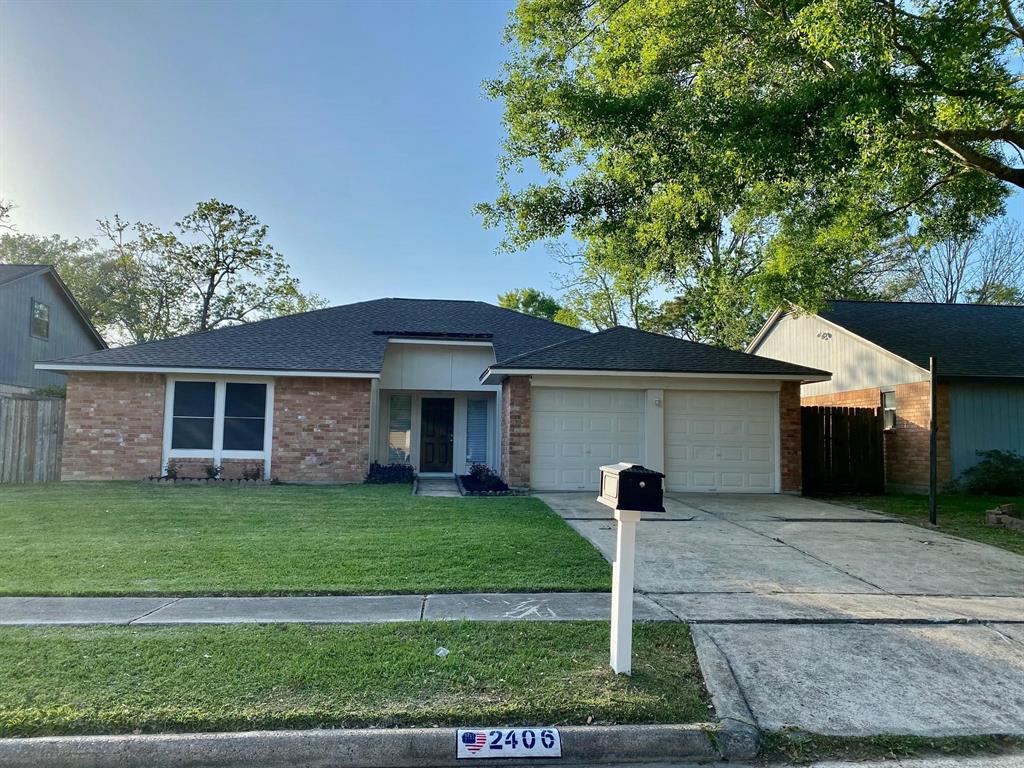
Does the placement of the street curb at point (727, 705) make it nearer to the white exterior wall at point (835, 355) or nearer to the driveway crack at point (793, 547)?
the driveway crack at point (793, 547)

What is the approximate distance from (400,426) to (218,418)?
15.9 ft

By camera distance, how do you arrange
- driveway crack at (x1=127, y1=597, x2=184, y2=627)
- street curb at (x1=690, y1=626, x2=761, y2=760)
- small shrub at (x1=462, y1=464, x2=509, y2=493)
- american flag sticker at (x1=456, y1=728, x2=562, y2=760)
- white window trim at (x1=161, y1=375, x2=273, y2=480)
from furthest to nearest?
1. white window trim at (x1=161, y1=375, x2=273, y2=480)
2. small shrub at (x1=462, y1=464, x2=509, y2=493)
3. driveway crack at (x1=127, y1=597, x2=184, y2=627)
4. street curb at (x1=690, y1=626, x2=761, y2=760)
5. american flag sticker at (x1=456, y1=728, x2=562, y2=760)

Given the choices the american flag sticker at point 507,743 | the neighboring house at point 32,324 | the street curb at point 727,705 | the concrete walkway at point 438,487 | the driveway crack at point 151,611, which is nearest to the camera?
the american flag sticker at point 507,743

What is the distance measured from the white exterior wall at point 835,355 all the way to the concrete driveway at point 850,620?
8.04 metres

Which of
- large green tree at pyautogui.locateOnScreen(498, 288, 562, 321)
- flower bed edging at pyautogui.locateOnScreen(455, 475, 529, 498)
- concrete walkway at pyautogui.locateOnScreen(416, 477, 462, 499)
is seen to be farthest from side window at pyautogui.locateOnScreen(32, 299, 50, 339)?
large green tree at pyautogui.locateOnScreen(498, 288, 562, 321)

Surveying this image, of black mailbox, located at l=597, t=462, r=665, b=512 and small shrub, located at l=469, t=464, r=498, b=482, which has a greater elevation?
black mailbox, located at l=597, t=462, r=665, b=512

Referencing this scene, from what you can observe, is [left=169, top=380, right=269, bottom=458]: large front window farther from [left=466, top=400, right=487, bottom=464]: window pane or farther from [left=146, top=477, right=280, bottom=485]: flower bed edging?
[left=466, top=400, right=487, bottom=464]: window pane

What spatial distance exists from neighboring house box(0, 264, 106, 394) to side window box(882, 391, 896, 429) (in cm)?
2496

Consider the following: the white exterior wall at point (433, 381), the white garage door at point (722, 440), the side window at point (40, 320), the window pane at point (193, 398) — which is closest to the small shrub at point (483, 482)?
the white exterior wall at point (433, 381)

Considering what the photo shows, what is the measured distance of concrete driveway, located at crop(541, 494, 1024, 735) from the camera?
3.76 meters

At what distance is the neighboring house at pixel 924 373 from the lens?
14883 mm

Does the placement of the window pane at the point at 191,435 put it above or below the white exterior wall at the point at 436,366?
below

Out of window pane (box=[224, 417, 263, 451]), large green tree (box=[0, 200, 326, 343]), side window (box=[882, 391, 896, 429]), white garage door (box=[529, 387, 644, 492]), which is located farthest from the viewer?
large green tree (box=[0, 200, 326, 343])

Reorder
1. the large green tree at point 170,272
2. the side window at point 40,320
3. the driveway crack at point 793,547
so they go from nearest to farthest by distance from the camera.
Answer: the driveway crack at point 793,547 < the side window at point 40,320 < the large green tree at point 170,272
